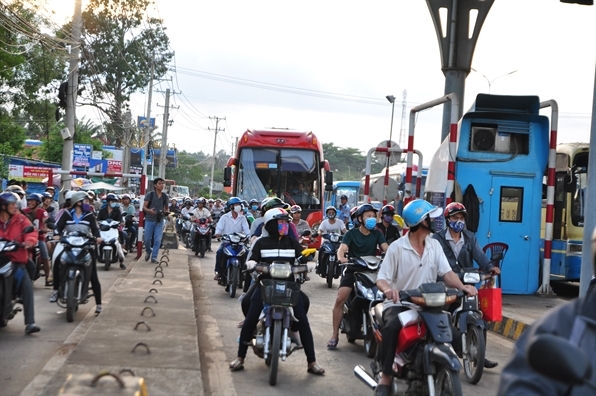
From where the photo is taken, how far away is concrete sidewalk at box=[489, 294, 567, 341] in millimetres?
11297

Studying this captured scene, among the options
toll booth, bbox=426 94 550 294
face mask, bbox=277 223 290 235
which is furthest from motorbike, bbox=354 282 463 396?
toll booth, bbox=426 94 550 294

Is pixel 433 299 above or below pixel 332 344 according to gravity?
above

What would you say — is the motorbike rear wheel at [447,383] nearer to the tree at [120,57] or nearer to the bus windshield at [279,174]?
the bus windshield at [279,174]

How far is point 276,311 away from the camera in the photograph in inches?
283

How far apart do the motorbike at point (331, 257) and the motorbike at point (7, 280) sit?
25.9 feet

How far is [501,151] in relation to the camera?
14.8 m

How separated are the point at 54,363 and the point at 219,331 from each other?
3023 mm

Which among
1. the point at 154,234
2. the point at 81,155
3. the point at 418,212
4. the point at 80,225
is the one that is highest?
the point at 81,155

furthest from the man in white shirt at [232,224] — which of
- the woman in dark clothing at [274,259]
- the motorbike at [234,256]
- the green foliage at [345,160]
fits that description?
the green foliage at [345,160]

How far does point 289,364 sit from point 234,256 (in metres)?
5.57

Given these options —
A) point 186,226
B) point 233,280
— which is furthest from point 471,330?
point 186,226

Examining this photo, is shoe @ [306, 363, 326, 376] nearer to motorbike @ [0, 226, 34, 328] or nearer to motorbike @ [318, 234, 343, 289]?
motorbike @ [0, 226, 34, 328]

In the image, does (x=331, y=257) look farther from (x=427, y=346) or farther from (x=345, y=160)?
(x=345, y=160)

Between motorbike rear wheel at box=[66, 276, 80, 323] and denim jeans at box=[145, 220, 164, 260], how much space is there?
793 centimetres
